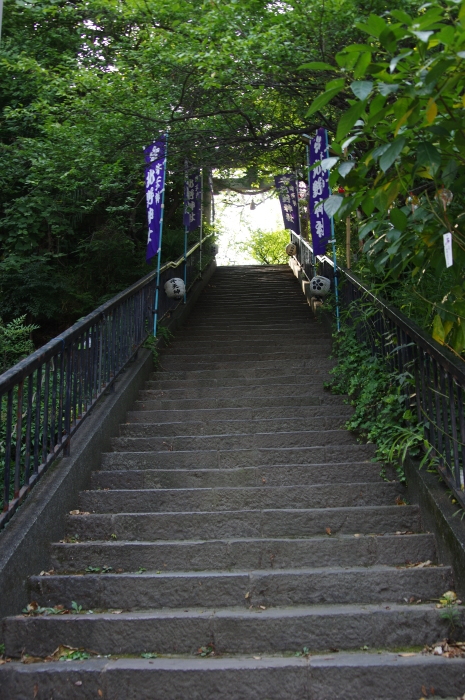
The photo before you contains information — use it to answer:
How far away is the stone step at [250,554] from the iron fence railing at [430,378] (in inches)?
21.4

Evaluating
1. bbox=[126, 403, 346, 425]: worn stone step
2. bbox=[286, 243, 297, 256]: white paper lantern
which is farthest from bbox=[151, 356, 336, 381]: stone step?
bbox=[286, 243, 297, 256]: white paper lantern

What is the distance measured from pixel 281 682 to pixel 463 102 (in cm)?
291

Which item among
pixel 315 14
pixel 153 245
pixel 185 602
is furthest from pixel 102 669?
pixel 315 14

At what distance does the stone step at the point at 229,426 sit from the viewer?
232 inches

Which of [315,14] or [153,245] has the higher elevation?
[315,14]

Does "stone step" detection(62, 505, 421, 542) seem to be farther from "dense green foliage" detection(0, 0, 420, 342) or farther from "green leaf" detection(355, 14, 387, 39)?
"dense green foliage" detection(0, 0, 420, 342)

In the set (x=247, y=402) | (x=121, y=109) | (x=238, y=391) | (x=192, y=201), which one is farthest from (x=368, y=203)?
(x=192, y=201)

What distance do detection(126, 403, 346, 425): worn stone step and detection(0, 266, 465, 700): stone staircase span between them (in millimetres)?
222

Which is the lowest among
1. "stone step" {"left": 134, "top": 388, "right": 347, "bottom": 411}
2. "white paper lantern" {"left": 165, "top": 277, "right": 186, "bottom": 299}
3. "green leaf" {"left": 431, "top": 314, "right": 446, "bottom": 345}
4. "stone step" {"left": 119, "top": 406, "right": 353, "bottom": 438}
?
"stone step" {"left": 119, "top": 406, "right": 353, "bottom": 438}

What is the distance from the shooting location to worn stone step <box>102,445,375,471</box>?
527cm

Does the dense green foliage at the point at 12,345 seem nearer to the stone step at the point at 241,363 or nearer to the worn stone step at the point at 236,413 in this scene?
the stone step at the point at 241,363

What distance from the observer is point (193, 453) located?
532 cm

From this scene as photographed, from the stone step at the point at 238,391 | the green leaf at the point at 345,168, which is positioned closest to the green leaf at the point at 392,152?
the green leaf at the point at 345,168

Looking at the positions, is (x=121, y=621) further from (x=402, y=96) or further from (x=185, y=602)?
(x=402, y=96)
